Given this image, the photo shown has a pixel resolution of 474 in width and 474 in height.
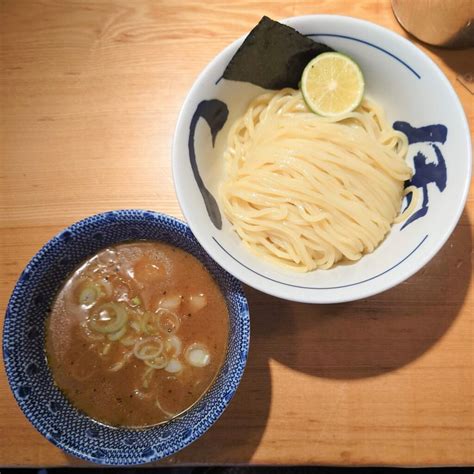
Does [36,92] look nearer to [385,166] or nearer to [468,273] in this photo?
[385,166]

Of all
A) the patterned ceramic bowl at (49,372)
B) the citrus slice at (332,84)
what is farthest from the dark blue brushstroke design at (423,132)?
the patterned ceramic bowl at (49,372)

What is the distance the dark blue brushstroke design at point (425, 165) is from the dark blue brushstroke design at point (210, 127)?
55 cm

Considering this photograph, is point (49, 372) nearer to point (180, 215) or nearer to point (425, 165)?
point (180, 215)

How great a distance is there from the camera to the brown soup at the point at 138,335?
1.50 m

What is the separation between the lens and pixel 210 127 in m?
1.54

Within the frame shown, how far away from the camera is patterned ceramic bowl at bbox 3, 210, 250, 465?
136 cm

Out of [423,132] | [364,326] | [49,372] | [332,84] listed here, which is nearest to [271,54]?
[332,84]

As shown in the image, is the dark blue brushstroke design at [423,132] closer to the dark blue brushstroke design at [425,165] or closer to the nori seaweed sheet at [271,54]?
the dark blue brushstroke design at [425,165]

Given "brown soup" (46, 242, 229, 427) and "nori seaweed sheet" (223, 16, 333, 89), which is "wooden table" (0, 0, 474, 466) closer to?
"brown soup" (46, 242, 229, 427)

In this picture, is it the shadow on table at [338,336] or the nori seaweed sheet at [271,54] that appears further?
the shadow on table at [338,336]

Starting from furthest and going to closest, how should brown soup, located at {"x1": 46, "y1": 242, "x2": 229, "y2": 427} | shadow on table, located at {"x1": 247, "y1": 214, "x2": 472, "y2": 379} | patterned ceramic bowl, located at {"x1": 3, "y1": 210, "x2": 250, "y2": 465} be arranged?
1. shadow on table, located at {"x1": 247, "y1": 214, "x2": 472, "y2": 379}
2. brown soup, located at {"x1": 46, "y1": 242, "x2": 229, "y2": 427}
3. patterned ceramic bowl, located at {"x1": 3, "y1": 210, "x2": 250, "y2": 465}

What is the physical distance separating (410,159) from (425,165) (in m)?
0.07

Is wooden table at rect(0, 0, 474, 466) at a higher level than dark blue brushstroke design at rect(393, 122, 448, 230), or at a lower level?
lower

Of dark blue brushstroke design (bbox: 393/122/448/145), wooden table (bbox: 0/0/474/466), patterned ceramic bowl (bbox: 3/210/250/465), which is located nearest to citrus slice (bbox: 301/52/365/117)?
dark blue brushstroke design (bbox: 393/122/448/145)
